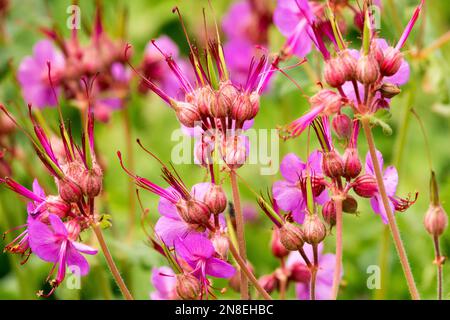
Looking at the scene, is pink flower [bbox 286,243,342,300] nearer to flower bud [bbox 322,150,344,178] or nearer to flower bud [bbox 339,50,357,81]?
flower bud [bbox 322,150,344,178]

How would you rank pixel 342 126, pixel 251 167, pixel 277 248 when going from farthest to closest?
pixel 251 167
pixel 277 248
pixel 342 126

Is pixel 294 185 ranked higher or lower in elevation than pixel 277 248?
higher

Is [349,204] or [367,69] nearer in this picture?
[367,69]

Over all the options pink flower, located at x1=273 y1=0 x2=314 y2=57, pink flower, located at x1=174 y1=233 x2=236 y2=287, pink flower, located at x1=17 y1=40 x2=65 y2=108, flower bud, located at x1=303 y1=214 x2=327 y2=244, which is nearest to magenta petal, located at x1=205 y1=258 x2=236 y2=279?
pink flower, located at x1=174 y1=233 x2=236 y2=287

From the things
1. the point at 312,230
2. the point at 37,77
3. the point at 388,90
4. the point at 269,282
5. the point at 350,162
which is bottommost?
the point at 269,282

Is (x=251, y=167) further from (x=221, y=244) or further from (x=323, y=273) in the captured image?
(x=221, y=244)

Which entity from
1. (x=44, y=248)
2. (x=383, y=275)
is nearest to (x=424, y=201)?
(x=383, y=275)

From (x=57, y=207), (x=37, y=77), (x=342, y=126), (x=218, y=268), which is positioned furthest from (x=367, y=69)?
(x=37, y=77)
